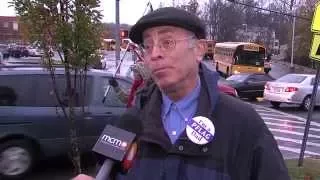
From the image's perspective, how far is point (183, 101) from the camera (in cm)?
214

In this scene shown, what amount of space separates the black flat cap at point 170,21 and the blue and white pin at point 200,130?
345 mm

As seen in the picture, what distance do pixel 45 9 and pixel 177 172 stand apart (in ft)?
15.4

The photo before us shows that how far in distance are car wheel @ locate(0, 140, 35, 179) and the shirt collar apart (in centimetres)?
648

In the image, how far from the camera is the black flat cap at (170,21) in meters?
2.10

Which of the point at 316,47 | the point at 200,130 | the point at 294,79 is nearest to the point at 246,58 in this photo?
the point at 294,79

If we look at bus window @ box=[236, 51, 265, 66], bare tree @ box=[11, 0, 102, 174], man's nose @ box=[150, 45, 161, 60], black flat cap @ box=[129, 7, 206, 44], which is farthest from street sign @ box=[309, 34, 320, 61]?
bus window @ box=[236, 51, 265, 66]

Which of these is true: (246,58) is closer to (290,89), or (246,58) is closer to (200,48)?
(290,89)

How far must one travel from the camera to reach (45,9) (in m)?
6.32

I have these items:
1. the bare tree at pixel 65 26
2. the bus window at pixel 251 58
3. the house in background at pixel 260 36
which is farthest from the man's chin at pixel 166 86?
the house in background at pixel 260 36

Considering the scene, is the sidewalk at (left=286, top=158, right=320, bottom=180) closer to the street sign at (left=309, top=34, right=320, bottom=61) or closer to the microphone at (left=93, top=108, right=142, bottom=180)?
the street sign at (left=309, top=34, right=320, bottom=61)

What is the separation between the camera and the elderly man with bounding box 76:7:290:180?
1968 millimetres

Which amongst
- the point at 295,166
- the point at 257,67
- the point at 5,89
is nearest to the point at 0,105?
the point at 5,89

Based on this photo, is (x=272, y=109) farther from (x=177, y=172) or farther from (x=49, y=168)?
(x=177, y=172)

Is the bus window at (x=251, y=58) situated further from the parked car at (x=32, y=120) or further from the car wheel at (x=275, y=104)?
the parked car at (x=32, y=120)
